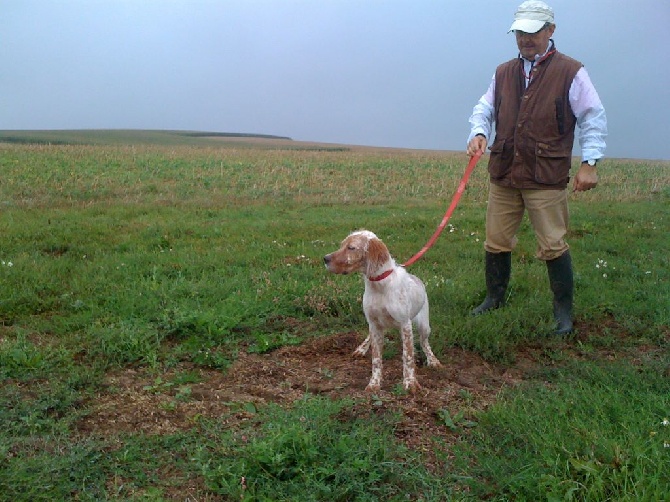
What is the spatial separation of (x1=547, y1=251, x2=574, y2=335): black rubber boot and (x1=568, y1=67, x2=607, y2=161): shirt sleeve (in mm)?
994

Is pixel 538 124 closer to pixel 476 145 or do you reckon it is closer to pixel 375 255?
pixel 476 145

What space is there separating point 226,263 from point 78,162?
16.0 meters

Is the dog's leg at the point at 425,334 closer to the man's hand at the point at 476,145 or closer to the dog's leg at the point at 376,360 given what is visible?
the dog's leg at the point at 376,360

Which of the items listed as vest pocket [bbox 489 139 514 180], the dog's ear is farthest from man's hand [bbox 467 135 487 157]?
the dog's ear

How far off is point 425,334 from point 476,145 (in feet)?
5.68

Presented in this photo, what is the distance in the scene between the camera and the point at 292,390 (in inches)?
171

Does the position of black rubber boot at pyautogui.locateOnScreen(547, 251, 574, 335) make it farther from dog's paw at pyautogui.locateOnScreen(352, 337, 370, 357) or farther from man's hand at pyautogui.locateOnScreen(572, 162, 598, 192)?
dog's paw at pyautogui.locateOnScreen(352, 337, 370, 357)

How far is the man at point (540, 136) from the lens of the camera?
17.2ft

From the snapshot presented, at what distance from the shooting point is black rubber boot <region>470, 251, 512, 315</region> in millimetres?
6094

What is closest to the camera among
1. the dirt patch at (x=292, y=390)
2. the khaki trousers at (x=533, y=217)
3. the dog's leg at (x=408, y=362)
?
the dirt patch at (x=292, y=390)

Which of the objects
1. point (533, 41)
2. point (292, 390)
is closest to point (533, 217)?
point (533, 41)

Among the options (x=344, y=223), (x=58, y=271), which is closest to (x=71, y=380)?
(x=58, y=271)

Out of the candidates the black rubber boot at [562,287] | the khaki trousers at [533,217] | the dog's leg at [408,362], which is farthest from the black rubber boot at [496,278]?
the dog's leg at [408,362]

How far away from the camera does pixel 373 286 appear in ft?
14.3
